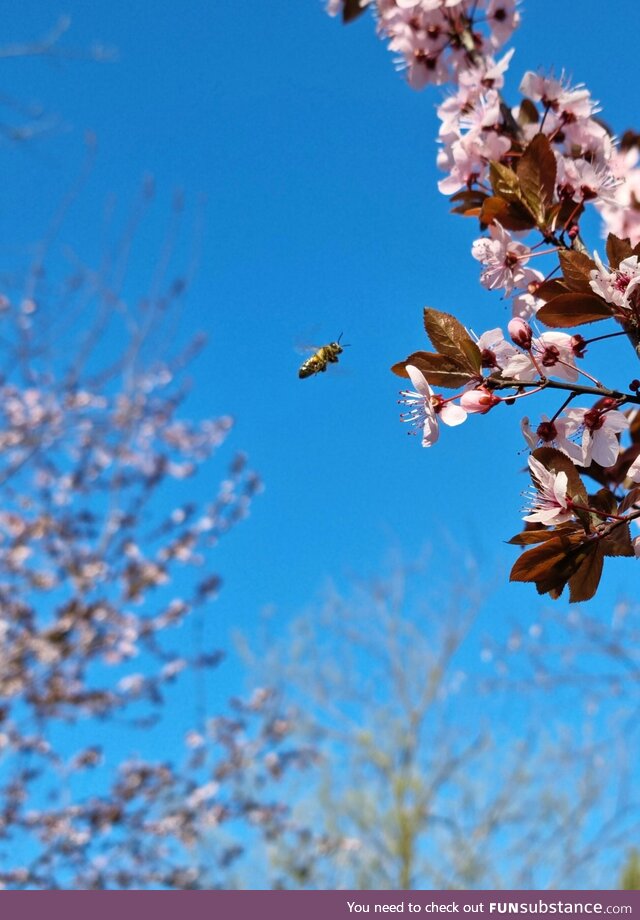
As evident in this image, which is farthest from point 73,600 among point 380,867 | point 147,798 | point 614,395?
point 380,867

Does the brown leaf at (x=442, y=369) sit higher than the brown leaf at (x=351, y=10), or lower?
lower

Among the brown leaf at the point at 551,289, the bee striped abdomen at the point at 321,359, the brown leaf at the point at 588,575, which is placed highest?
the bee striped abdomen at the point at 321,359

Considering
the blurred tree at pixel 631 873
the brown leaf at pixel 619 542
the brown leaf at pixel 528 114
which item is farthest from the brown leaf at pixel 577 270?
the blurred tree at pixel 631 873

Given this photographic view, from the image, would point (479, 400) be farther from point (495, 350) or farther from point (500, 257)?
point (500, 257)

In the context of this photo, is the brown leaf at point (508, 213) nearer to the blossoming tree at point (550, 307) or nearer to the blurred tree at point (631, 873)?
the blossoming tree at point (550, 307)

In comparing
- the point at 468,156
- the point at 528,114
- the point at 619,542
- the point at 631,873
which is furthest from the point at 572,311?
the point at 631,873
